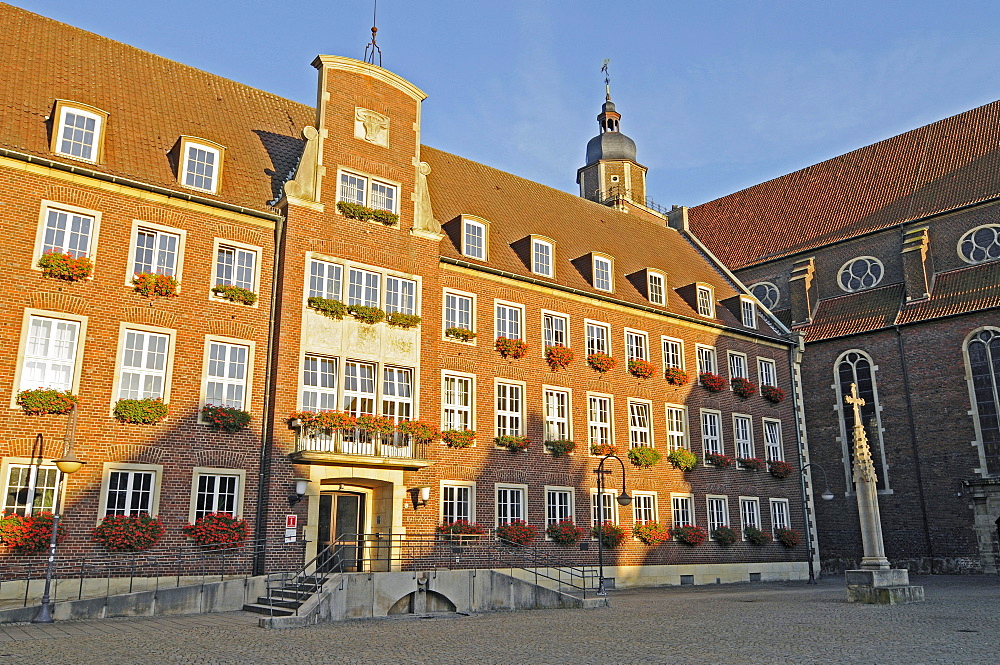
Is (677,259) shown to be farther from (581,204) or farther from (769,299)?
(769,299)

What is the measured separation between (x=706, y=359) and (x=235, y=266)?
2047 cm

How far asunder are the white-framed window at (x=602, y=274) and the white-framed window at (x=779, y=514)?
12.0 meters

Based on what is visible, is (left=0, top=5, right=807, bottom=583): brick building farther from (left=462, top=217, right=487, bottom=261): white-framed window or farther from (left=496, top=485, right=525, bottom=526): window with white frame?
(left=462, top=217, right=487, bottom=261): white-framed window

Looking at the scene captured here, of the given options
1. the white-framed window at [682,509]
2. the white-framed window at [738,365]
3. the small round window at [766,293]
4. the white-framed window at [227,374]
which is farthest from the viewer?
the small round window at [766,293]

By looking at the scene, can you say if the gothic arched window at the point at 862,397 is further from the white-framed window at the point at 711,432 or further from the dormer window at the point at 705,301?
the white-framed window at the point at 711,432

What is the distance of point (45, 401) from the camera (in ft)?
65.4

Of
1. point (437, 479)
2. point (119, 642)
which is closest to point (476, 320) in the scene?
point (437, 479)

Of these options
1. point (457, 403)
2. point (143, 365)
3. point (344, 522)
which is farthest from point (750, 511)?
point (143, 365)

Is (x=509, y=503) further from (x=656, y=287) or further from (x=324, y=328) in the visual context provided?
(x=656, y=287)

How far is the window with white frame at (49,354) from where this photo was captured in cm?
2031

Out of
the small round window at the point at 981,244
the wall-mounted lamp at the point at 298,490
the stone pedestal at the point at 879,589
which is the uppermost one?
the small round window at the point at 981,244

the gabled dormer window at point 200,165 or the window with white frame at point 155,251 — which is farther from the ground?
the gabled dormer window at point 200,165

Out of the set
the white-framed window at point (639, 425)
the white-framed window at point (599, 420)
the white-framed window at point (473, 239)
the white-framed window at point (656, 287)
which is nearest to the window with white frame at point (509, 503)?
the white-framed window at point (599, 420)

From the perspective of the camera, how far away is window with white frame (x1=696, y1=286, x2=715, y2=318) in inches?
1447
